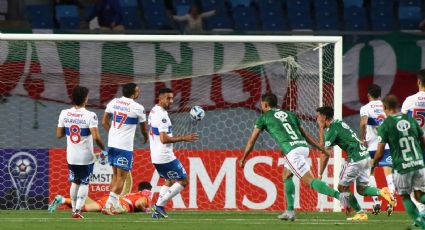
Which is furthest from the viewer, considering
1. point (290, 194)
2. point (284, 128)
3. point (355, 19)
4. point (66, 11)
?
point (355, 19)

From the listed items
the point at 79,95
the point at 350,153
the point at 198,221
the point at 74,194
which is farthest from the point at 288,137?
the point at 74,194

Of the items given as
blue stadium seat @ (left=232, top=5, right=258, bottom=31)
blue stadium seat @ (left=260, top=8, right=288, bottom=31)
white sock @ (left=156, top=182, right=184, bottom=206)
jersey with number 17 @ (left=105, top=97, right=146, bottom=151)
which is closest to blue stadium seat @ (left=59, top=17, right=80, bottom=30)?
blue stadium seat @ (left=232, top=5, right=258, bottom=31)

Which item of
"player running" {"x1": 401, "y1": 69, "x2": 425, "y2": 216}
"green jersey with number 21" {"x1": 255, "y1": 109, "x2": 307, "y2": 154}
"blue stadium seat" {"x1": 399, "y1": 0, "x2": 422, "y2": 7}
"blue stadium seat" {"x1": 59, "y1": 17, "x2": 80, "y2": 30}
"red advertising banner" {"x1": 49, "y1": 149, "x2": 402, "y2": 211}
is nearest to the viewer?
"green jersey with number 21" {"x1": 255, "y1": 109, "x2": 307, "y2": 154}

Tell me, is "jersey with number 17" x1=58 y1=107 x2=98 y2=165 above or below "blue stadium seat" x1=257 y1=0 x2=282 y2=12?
below

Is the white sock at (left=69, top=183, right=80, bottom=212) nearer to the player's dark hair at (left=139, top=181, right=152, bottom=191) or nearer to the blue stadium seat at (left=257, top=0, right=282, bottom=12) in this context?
the player's dark hair at (left=139, top=181, right=152, bottom=191)

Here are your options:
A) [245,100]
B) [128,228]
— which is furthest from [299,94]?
[128,228]

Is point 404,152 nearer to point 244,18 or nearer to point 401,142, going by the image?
point 401,142

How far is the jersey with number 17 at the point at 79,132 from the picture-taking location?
1571cm

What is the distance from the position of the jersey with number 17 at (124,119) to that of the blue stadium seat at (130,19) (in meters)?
5.01

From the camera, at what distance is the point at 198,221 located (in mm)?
14852

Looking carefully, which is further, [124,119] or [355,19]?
[355,19]

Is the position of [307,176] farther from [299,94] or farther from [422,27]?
[422,27]

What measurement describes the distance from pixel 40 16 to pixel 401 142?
9976 millimetres

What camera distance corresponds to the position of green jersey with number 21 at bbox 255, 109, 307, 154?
14914mm
